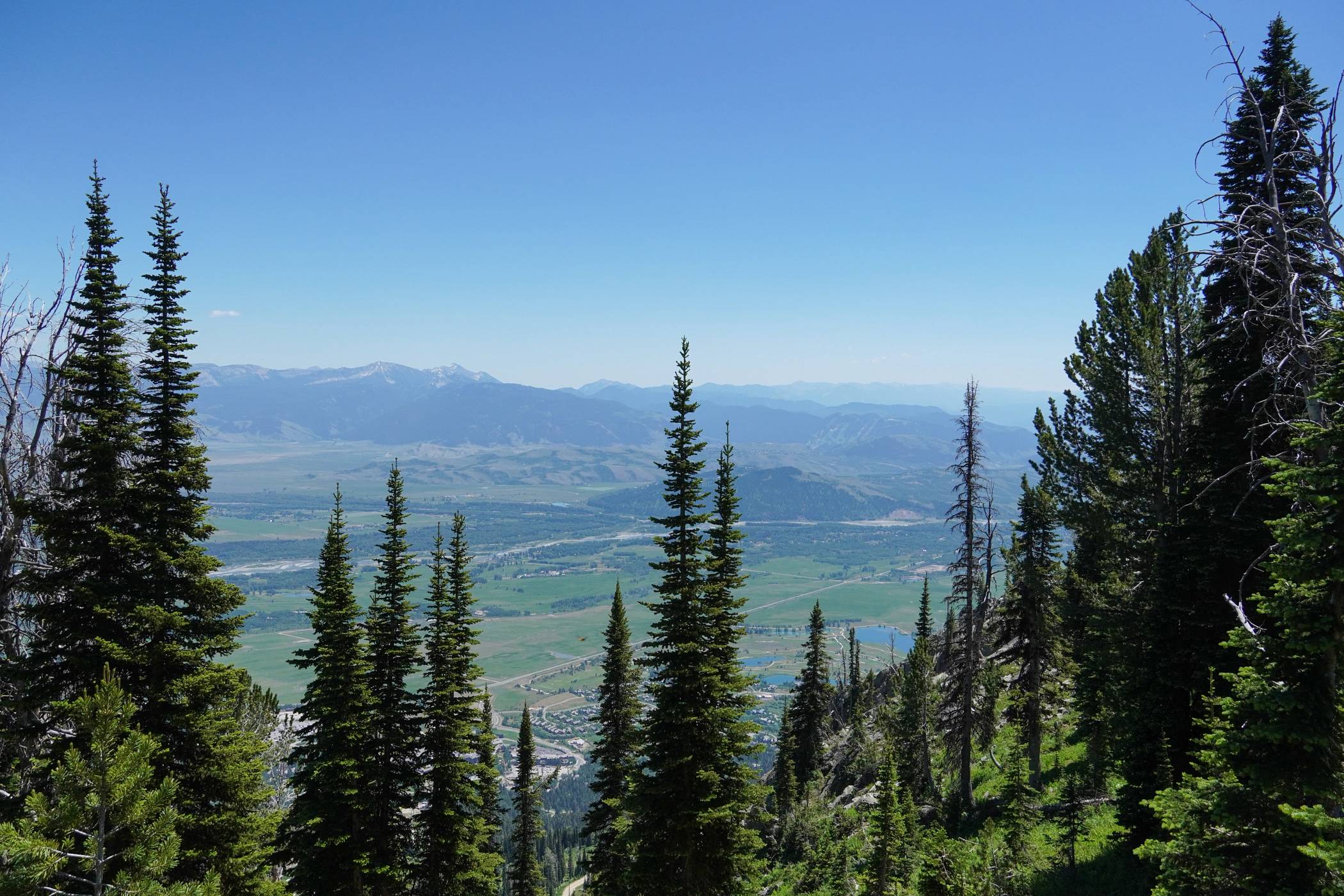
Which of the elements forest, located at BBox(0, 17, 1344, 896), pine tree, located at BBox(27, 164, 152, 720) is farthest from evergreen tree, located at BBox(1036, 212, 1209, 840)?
pine tree, located at BBox(27, 164, 152, 720)

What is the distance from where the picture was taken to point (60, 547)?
1291cm

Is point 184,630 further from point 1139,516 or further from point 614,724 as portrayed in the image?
point 1139,516

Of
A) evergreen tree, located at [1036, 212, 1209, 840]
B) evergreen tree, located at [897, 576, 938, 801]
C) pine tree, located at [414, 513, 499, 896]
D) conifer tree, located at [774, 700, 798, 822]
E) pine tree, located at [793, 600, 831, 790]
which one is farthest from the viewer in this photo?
pine tree, located at [793, 600, 831, 790]

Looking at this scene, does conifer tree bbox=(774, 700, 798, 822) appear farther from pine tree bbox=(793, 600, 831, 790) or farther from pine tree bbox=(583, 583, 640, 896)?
pine tree bbox=(583, 583, 640, 896)

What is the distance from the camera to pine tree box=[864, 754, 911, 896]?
20.2 meters

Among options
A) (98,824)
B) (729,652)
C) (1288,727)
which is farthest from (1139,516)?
(98,824)

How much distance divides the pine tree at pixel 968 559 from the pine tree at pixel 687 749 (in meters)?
12.2

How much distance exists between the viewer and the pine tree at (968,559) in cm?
2659

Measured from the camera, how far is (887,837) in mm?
20328

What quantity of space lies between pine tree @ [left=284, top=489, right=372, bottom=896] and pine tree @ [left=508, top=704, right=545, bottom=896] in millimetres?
14830

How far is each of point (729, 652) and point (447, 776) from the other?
10.9 metres

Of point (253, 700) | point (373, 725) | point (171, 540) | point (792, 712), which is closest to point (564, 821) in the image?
point (792, 712)

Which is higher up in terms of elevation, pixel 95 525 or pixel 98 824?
pixel 95 525

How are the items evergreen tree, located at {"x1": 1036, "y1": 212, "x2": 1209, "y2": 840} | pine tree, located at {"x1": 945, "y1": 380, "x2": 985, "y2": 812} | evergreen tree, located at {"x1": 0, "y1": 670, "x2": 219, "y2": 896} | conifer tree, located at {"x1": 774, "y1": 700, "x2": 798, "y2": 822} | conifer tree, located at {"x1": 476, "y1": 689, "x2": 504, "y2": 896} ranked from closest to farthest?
1. evergreen tree, located at {"x1": 0, "y1": 670, "x2": 219, "y2": 896}
2. evergreen tree, located at {"x1": 1036, "y1": 212, "x2": 1209, "y2": 840}
3. conifer tree, located at {"x1": 476, "y1": 689, "x2": 504, "y2": 896}
4. pine tree, located at {"x1": 945, "y1": 380, "x2": 985, "y2": 812}
5. conifer tree, located at {"x1": 774, "y1": 700, "x2": 798, "y2": 822}
